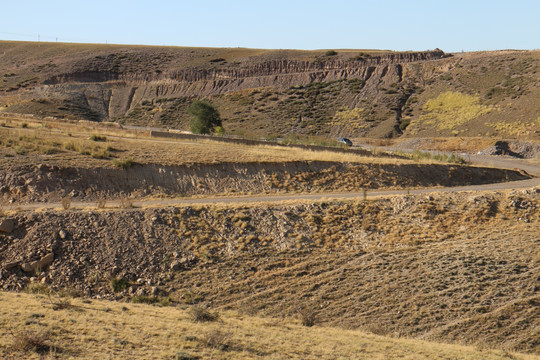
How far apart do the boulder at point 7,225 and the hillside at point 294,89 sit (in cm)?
4774

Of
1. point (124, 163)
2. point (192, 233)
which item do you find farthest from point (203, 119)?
point (192, 233)

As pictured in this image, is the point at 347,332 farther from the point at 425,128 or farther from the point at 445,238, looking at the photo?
the point at 425,128

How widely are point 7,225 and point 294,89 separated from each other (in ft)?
228

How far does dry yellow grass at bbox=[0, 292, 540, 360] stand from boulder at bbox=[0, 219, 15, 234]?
202 inches

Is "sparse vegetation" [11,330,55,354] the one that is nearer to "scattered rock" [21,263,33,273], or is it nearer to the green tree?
"scattered rock" [21,263,33,273]

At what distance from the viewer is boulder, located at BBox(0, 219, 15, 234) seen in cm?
2098

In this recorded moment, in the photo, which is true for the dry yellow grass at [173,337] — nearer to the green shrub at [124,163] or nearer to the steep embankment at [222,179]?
the steep embankment at [222,179]

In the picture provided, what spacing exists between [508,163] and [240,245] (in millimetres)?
30467

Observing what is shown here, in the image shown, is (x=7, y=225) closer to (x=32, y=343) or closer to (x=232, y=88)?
(x=32, y=343)

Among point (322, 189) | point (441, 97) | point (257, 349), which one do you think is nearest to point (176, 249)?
point (257, 349)

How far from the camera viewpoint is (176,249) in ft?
72.6

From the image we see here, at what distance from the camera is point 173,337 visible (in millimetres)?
13719

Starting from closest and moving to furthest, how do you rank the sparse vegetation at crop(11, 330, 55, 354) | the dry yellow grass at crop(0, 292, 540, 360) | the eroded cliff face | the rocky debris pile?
the sparse vegetation at crop(11, 330, 55, 354)
the dry yellow grass at crop(0, 292, 540, 360)
the rocky debris pile
the eroded cliff face

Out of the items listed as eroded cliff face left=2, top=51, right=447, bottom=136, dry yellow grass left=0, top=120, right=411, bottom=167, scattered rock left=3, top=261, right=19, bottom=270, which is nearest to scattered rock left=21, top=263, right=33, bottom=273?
scattered rock left=3, top=261, right=19, bottom=270
